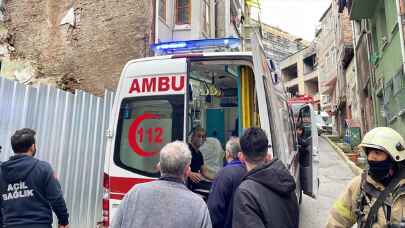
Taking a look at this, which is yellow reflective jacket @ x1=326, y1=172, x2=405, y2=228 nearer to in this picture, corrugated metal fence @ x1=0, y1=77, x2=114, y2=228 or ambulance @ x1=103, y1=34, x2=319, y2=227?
ambulance @ x1=103, y1=34, x2=319, y2=227

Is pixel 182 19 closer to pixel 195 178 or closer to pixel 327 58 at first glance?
pixel 195 178

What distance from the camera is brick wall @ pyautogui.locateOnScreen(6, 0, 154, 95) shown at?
954 centimetres

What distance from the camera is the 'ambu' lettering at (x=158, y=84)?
147 inches

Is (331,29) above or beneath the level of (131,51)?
above

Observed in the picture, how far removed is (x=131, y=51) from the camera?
9508 millimetres

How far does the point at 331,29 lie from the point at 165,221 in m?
32.0

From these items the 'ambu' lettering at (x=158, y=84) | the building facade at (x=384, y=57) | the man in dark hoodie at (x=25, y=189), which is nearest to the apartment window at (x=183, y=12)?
the building facade at (x=384, y=57)

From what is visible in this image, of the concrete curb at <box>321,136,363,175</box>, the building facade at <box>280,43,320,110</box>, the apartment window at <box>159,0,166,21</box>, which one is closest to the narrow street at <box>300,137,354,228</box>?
the concrete curb at <box>321,136,363,175</box>

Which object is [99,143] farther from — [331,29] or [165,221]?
[331,29]

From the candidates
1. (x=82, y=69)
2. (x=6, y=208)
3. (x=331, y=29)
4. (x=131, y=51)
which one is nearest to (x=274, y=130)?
(x=6, y=208)

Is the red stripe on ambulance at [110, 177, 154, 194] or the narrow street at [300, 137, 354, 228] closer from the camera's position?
the red stripe on ambulance at [110, 177, 154, 194]

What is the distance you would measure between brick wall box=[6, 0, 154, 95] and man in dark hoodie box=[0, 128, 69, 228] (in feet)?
21.9

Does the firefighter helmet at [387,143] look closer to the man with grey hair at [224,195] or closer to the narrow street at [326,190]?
the man with grey hair at [224,195]

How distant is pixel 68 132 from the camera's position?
5410 millimetres
